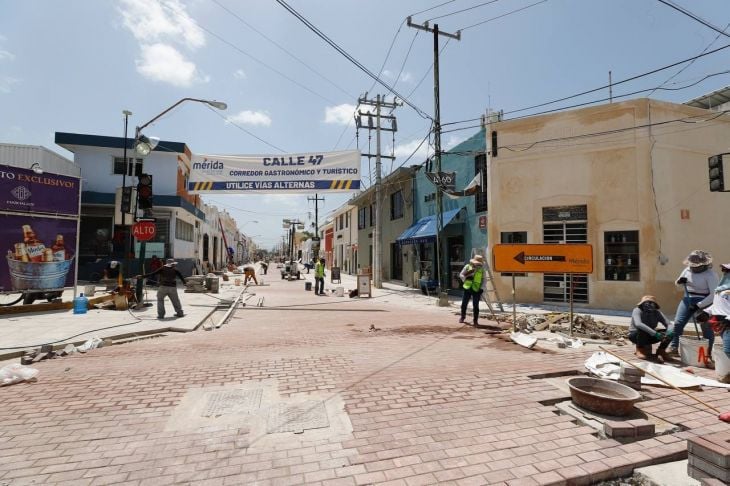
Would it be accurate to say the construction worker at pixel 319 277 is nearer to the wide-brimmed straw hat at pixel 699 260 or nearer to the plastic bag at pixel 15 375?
the plastic bag at pixel 15 375

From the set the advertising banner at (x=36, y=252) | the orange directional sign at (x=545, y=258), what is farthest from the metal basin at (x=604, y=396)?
the advertising banner at (x=36, y=252)

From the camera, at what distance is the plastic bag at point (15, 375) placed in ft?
17.0

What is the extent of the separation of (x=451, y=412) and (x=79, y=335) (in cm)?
780

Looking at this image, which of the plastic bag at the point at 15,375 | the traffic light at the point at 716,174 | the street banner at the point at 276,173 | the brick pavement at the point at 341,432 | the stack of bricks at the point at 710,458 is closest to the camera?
the stack of bricks at the point at 710,458

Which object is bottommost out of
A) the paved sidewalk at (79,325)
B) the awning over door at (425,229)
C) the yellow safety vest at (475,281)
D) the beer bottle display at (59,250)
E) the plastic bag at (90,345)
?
the plastic bag at (90,345)

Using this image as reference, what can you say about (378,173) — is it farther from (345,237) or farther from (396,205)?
(345,237)

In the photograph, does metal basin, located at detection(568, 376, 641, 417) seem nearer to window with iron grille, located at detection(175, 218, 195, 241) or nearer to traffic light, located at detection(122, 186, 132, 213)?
traffic light, located at detection(122, 186, 132, 213)

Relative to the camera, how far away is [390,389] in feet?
16.3

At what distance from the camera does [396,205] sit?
2520 centimetres

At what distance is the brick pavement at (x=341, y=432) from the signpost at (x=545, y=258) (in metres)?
2.28

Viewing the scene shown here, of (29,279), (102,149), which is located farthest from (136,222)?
(102,149)

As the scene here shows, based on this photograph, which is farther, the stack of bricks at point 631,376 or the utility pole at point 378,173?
the utility pole at point 378,173

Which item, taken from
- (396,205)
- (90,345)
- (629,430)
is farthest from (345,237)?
(629,430)

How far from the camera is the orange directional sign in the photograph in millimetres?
8672
